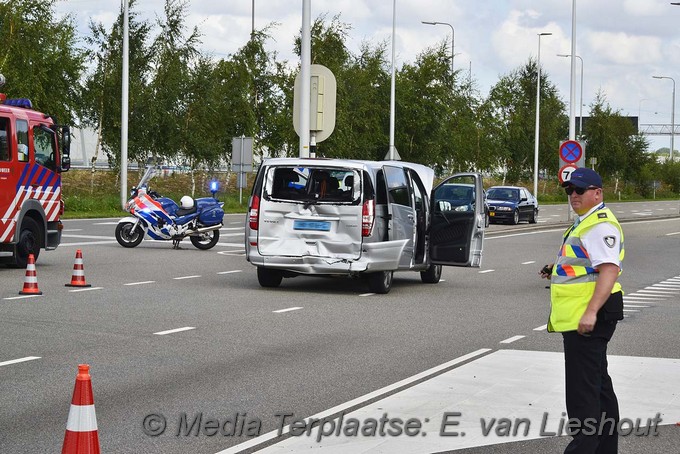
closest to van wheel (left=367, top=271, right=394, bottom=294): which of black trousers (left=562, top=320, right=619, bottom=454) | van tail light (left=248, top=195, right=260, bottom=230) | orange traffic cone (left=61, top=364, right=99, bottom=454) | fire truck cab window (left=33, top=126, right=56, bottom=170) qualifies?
van tail light (left=248, top=195, right=260, bottom=230)

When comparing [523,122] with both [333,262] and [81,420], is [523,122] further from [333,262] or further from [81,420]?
[81,420]

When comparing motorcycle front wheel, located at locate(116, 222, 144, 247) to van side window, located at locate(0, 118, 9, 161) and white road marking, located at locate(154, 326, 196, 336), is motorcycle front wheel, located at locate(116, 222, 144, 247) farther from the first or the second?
white road marking, located at locate(154, 326, 196, 336)

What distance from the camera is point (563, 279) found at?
6.65 metres

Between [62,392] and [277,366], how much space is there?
6.72ft

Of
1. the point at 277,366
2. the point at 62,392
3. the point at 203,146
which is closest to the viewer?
the point at 62,392

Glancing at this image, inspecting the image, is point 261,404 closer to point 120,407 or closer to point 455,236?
point 120,407

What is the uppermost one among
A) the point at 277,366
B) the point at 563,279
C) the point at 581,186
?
the point at 581,186

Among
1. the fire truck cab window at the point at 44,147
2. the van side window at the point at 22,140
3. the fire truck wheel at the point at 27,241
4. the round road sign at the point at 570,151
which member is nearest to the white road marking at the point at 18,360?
the fire truck wheel at the point at 27,241

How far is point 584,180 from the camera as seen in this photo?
6.74 meters

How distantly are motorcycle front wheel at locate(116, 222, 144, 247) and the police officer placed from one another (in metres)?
19.5

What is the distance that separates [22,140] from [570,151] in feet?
65.5

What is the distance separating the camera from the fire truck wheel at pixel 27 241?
2037cm

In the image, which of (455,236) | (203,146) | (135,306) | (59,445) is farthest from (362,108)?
(59,445)

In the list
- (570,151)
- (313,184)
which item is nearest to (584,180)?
(313,184)
